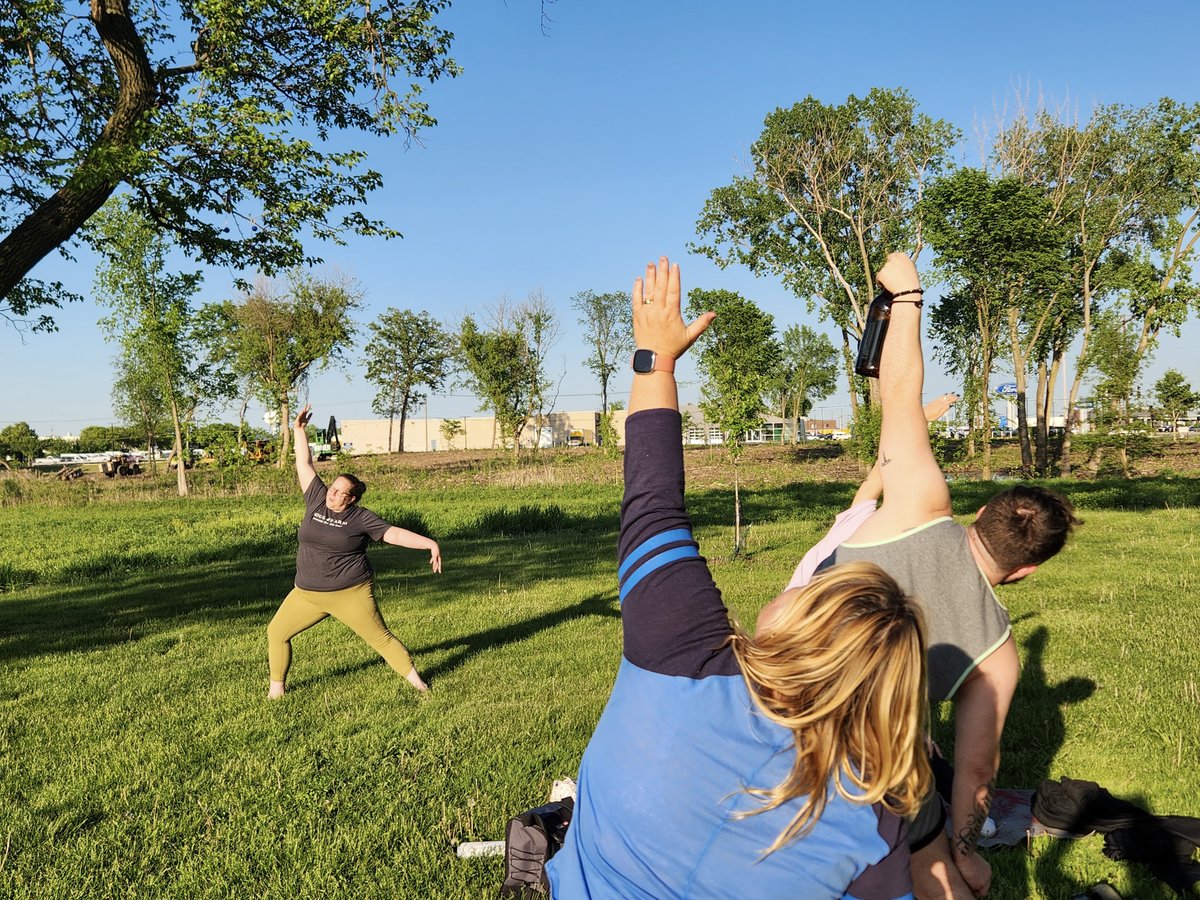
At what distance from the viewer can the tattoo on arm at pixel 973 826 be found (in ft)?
9.47

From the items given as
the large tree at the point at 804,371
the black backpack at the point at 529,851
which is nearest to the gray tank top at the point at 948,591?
the black backpack at the point at 529,851

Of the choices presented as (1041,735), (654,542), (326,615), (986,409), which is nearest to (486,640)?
(326,615)

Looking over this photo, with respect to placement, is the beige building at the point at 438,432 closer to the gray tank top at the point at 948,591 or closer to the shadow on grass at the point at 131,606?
the shadow on grass at the point at 131,606

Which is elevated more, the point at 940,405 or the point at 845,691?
the point at 940,405

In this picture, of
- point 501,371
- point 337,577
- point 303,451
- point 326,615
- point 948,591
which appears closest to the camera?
point 948,591

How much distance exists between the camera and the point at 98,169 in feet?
28.2

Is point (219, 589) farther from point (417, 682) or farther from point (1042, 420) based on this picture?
point (1042, 420)

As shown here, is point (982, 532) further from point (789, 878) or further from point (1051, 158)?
point (1051, 158)

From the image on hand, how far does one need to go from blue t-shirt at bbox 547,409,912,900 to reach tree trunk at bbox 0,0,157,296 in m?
9.52

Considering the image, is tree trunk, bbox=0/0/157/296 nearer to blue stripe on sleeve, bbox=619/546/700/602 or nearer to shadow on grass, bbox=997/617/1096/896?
blue stripe on sleeve, bbox=619/546/700/602

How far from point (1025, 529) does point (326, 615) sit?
5.84 m

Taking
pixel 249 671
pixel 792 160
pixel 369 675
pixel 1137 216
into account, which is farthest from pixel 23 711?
pixel 1137 216

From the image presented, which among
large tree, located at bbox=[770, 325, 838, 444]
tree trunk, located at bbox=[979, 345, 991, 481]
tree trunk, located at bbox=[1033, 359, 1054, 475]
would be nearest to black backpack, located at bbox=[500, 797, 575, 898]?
tree trunk, located at bbox=[979, 345, 991, 481]

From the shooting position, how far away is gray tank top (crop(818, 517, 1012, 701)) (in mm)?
2691
